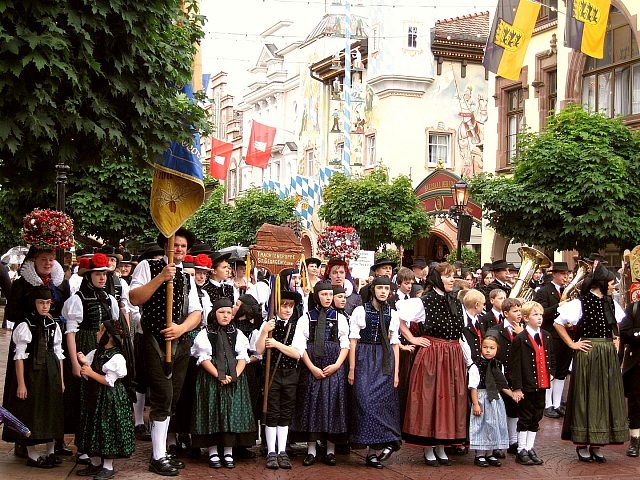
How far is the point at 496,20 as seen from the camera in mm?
23922

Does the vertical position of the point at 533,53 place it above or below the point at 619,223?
above

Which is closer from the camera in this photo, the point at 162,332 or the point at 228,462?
the point at 162,332

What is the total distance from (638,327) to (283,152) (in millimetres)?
42924

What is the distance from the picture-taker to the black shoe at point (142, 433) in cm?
1055

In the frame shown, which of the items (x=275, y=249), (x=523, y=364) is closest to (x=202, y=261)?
(x=275, y=249)

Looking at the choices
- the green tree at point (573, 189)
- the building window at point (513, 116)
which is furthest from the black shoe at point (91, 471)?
the building window at point (513, 116)

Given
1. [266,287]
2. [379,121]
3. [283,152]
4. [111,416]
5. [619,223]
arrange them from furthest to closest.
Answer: [283,152] → [379,121] → [619,223] → [266,287] → [111,416]

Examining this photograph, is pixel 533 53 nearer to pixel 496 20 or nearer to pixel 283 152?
pixel 496 20

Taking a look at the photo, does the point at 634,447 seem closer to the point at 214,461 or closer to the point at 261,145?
the point at 214,461

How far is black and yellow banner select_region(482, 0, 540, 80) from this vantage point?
23.7m

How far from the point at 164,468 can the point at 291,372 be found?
1615 millimetres

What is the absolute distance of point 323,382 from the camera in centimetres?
955

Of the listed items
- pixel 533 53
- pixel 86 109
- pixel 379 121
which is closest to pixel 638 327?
pixel 86 109

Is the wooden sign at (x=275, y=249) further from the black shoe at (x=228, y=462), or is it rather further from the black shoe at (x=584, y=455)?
the black shoe at (x=584, y=455)
